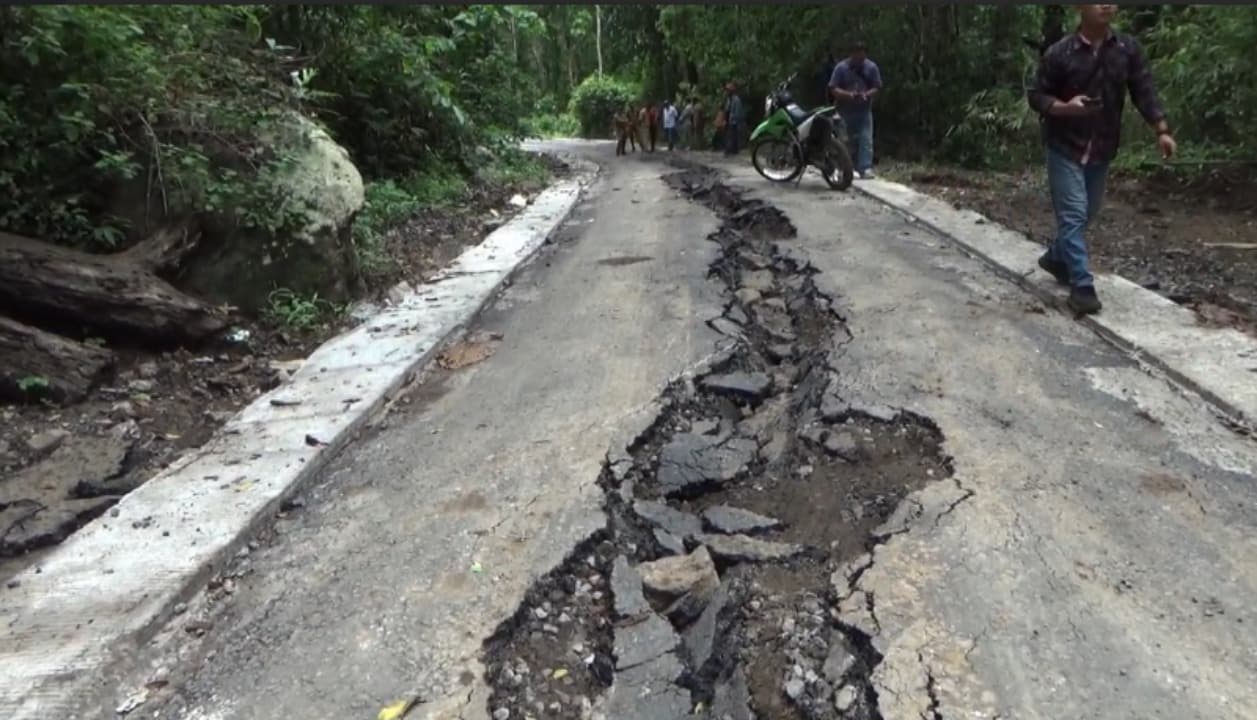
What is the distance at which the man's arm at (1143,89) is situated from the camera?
15.2 ft

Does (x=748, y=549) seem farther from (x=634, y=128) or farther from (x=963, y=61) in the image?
(x=634, y=128)

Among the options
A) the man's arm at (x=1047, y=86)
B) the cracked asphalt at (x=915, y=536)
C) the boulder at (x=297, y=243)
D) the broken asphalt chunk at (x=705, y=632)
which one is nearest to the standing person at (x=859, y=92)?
the man's arm at (x=1047, y=86)

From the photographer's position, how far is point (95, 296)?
14.0 ft

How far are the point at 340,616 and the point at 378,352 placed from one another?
2.48 m

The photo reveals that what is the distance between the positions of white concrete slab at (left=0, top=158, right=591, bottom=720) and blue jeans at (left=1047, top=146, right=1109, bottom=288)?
3.26m

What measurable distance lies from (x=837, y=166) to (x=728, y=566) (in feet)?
25.1

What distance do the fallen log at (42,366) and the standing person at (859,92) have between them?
8.14m

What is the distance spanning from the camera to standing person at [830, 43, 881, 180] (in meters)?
10.3

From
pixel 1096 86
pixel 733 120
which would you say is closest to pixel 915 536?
pixel 1096 86

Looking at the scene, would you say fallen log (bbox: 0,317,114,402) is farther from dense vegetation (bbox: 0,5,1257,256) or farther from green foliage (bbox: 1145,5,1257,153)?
green foliage (bbox: 1145,5,1257,153)

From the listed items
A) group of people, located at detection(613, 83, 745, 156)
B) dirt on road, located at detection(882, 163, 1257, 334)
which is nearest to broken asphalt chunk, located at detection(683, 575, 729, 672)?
dirt on road, located at detection(882, 163, 1257, 334)

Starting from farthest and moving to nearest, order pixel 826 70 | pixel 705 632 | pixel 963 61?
pixel 826 70 < pixel 963 61 < pixel 705 632

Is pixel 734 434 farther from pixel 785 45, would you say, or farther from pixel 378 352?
pixel 785 45

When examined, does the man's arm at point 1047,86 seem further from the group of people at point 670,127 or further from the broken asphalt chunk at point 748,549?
the group of people at point 670,127
